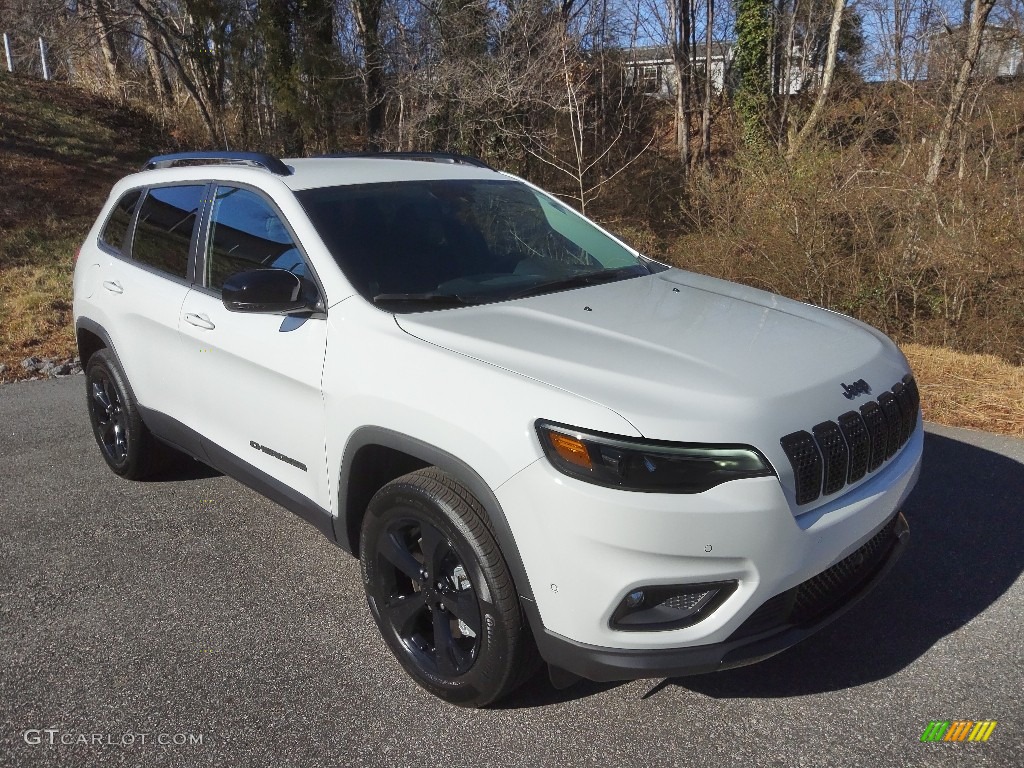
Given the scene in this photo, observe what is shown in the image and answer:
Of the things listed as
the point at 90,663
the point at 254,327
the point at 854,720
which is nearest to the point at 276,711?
the point at 90,663

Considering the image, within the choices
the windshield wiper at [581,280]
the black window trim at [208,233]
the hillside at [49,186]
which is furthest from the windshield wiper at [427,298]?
the hillside at [49,186]

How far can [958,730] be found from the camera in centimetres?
279

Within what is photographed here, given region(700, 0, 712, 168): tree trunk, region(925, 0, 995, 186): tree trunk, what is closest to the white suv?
region(925, 0, 995, 186): tree trunk

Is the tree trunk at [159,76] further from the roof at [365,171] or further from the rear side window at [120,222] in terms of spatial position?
the roof at [365,171]

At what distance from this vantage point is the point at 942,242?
8047 mm

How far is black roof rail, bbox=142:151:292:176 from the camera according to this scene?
12.8 ft

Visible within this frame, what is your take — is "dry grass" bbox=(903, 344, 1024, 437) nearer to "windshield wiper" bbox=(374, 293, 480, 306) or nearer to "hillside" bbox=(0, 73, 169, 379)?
"windshield wiper" bbox=(374, 293, 480, 306)

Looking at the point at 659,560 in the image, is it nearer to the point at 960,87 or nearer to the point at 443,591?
the point at 443,591

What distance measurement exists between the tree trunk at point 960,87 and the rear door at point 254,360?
6836mm

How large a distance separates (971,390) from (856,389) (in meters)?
4.25

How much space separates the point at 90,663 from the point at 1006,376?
6.55 meters

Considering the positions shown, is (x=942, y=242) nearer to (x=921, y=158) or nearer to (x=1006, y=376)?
(x=921, y=158)

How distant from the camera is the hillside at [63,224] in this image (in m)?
6.43

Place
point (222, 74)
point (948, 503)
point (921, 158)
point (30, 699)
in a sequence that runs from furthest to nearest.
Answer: point (222, 74) → point (921, 158) → point (948, 503) → point (30, 699)
